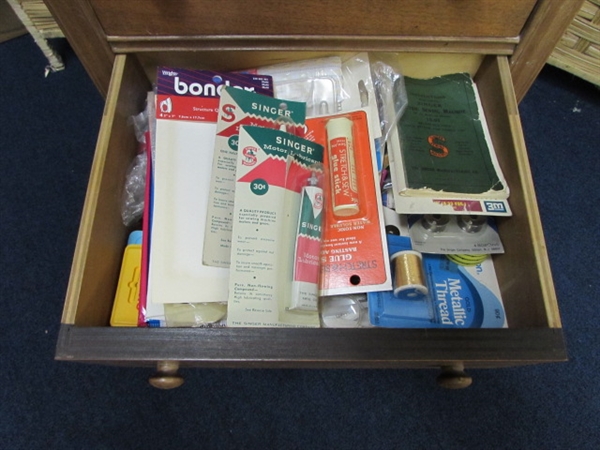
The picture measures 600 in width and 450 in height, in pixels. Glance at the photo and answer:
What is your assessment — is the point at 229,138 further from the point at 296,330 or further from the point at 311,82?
the point at 296,330

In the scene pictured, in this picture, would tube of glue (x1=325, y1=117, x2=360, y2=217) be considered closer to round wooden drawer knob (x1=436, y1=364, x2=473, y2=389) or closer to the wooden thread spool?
the wooden thread spool

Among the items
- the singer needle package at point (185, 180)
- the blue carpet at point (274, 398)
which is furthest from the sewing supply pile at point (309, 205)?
the blue carpet at point (274, 398)

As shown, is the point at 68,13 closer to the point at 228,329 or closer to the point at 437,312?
the point at 228,329

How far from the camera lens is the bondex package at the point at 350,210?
571 millimetres

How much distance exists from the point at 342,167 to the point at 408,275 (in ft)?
0.52

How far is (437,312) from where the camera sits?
59cm

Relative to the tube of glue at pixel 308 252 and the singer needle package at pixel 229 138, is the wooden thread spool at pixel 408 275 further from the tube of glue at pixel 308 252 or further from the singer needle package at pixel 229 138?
the singer needle package at pixel 229 138

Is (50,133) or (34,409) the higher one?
(50,133)

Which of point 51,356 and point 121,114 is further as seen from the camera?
point 51,356

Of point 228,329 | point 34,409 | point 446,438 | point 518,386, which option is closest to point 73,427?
point 34,409

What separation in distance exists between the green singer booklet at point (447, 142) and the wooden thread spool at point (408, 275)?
84mm

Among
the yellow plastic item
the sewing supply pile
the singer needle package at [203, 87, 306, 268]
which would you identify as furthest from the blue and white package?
the yellow plastic item

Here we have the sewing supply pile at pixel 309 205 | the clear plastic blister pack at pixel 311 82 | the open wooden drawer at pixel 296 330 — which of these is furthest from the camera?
the clear plastic blister pack at pixel 311 82

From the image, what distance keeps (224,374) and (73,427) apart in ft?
0.86
